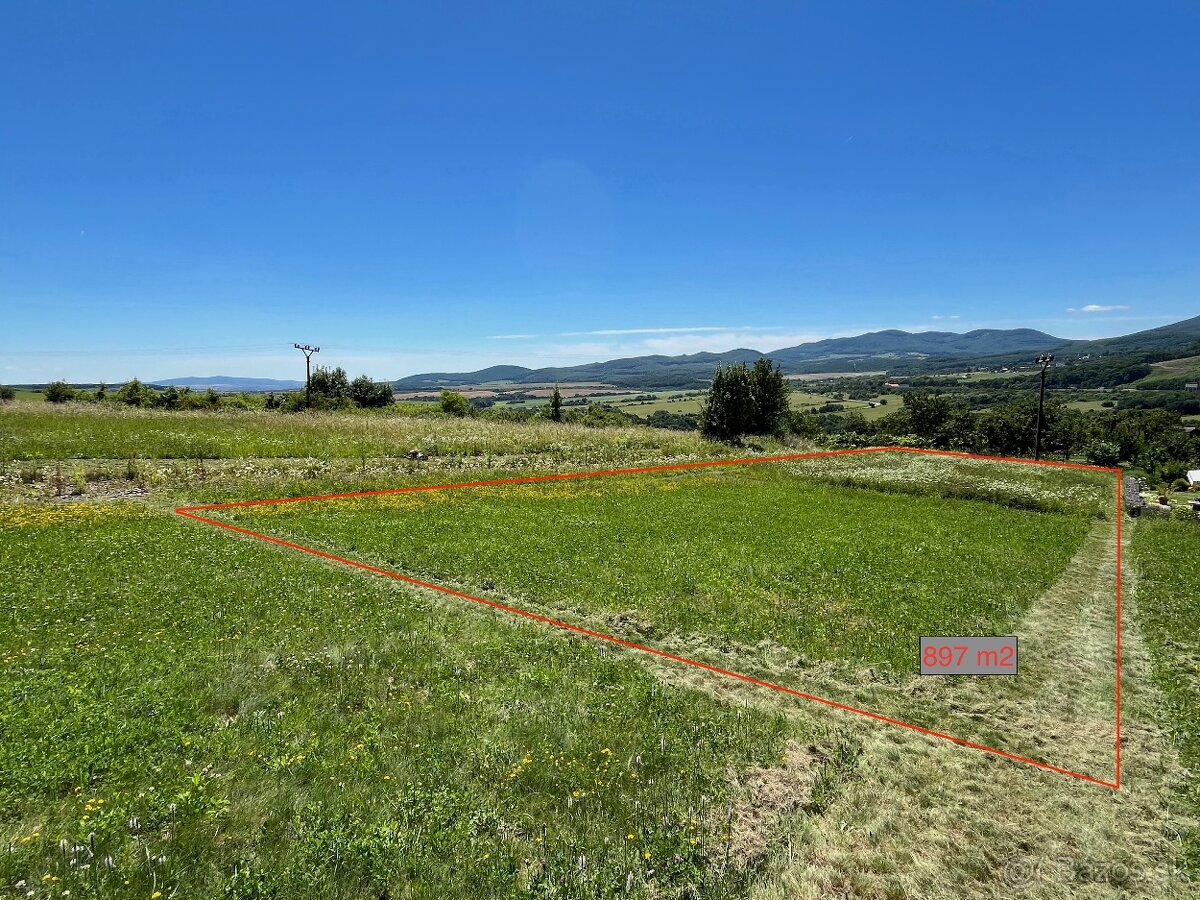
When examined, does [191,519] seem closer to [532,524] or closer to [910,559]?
[532,524]

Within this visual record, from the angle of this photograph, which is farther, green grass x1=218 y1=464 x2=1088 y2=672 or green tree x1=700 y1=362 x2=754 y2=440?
green tree x1=700 y1=362 x2=754 y2=440

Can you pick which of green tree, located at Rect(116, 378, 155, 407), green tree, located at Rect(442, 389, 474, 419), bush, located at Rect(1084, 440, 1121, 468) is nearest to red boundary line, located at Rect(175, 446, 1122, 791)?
green tree, located at Rect(442, 389, 474, 419)

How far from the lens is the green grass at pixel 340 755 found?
584 centimetres

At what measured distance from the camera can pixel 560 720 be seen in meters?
9.10

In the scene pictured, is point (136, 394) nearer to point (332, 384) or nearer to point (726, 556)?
point (332, 384)

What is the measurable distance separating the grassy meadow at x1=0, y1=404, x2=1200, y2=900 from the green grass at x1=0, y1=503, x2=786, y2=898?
0.04m

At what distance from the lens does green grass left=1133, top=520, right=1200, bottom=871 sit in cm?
909

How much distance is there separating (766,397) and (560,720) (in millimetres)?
61960

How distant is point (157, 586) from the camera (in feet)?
45.8

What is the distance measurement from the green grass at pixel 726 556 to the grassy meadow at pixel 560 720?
7.1 inches

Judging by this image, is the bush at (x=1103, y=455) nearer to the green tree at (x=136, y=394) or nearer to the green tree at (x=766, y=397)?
the green tree at (x=766, y=397)

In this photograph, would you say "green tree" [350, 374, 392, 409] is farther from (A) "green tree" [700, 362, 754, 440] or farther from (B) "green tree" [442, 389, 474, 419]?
(A) "green tree" [700, 362, 754, 440]

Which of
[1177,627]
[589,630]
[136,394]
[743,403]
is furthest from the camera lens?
[136,394]

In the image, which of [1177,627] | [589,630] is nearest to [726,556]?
[589,630]
